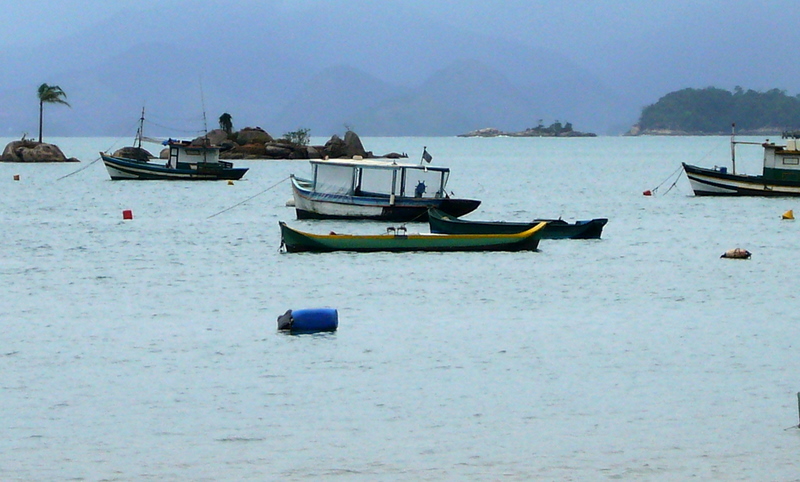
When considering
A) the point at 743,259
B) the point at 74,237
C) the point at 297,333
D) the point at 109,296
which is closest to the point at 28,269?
the point at 109,296

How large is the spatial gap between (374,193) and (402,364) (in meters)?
26.7

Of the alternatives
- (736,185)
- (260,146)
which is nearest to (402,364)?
(736,185)

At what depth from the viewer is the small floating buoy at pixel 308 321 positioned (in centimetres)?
2220

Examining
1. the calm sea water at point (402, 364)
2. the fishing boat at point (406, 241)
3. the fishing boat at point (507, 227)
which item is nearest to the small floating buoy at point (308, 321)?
the calm sea water at point (402, 364)

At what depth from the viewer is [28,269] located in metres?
33.2

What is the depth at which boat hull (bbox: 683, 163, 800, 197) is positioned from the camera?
5766 cm

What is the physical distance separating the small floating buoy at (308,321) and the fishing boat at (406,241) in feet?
35.2

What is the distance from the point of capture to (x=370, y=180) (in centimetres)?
4603

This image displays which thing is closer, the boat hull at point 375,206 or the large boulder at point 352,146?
the boat hull at point 375,206

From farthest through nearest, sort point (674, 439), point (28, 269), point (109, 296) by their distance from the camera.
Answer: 1. point (28, 269)
2. point (109, 296)
3. point (674, 439)

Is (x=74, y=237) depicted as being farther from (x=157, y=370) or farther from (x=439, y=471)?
(x=439, y=471)

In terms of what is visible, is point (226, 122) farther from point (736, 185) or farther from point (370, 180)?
point (370, 180)

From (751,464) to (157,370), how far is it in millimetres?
9726

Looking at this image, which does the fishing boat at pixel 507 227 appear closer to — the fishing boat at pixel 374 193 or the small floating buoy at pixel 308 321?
the fishing boat at pixel 374 193
